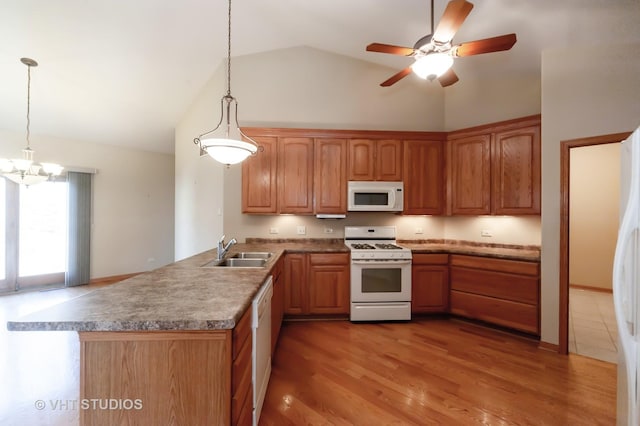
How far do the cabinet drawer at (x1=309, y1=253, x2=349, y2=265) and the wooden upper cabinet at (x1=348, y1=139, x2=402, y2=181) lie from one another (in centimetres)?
109

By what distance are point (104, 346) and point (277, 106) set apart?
344 centimetres

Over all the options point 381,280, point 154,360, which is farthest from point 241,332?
point 381,280

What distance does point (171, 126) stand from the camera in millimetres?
4801

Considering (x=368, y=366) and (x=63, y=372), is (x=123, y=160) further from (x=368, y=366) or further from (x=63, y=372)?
(x=368, y=366)

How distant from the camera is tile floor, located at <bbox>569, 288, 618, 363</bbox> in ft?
8.28

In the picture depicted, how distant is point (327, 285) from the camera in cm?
319

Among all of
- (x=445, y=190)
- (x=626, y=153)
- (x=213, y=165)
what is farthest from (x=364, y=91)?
(x=626, y=153)

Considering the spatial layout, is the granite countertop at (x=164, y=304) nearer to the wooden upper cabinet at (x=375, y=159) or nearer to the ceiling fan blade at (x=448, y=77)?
the wooden upper cabinet at (x=375, y=159)

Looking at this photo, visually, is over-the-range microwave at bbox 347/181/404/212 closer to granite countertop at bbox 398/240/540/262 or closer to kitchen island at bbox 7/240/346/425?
granite countertop at bbox 398/240/540/262

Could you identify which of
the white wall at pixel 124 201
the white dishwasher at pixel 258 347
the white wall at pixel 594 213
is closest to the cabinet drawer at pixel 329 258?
the white dishwasher at pixel 258 347

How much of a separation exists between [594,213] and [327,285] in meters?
5.05

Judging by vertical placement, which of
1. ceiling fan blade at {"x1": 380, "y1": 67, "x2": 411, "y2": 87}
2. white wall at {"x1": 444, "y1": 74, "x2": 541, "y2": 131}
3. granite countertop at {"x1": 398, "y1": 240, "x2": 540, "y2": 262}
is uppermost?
white wall at {"x1": 444, "y1": 74, "x2": 541, "y2": 131}

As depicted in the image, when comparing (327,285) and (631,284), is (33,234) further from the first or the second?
(631,284)

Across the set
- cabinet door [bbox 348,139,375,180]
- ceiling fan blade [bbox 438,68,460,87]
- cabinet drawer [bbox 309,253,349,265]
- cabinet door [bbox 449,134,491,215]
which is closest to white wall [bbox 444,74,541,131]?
cabinet door [bbox 449,134,491,215]
